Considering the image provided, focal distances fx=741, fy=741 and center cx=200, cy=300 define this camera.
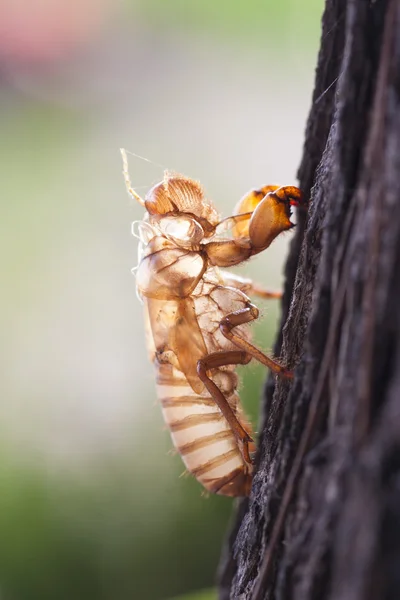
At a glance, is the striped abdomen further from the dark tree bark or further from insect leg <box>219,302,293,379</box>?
the dark tree bark

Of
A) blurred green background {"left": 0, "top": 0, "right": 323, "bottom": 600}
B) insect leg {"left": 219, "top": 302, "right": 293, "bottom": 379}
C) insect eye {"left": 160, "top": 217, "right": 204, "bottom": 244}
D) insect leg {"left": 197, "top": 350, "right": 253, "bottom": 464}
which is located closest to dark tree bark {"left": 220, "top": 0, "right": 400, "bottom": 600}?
insect leg {"left": 219, "top": 302, "right": 293, "bottom": 379}

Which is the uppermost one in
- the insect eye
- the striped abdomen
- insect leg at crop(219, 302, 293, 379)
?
the insect eye

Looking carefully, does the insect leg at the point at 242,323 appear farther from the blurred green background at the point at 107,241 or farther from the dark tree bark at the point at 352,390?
the dark tree bark at the point at 352,390

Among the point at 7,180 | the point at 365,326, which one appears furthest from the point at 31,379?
the point at 365,326

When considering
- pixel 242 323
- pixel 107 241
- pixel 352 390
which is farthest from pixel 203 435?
pixel 107 241

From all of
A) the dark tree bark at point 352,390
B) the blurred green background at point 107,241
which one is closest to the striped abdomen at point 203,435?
the blurred green background at point 107,241

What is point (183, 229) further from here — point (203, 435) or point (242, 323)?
point (203, 435)
